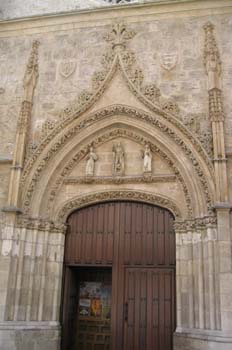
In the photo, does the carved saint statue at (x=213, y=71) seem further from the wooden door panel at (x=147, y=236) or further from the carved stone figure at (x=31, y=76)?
the carved stone figure at (x=31, y=76)

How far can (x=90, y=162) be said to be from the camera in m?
7.80

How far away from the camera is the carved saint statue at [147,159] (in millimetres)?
7453

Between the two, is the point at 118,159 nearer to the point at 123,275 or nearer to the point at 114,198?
the point at 114,198

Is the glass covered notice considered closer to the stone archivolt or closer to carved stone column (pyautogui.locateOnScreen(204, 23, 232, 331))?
the stone archivolt

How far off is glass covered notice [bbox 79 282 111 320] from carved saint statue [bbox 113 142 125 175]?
2.51m

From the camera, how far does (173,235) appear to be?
7.29 m

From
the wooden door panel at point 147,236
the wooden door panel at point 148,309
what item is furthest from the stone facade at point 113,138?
the wooden door panel at point 148,309

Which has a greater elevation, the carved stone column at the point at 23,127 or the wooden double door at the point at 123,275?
the carved stone column at the point at 23,127

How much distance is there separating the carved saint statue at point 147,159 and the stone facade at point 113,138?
0.25 ft

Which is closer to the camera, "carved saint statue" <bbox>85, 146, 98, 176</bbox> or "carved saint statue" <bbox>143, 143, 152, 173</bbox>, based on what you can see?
"carved saint statue" <bbox>143, 143, 152, 173</bbox>

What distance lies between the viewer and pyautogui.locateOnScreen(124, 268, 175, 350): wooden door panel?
6.89m

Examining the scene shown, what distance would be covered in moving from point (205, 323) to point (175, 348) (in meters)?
0.69

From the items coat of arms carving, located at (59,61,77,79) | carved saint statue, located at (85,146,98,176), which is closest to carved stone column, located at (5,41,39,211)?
coat of arms carving, located at (59,61,77,79)

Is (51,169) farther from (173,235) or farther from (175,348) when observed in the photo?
(175,348)
